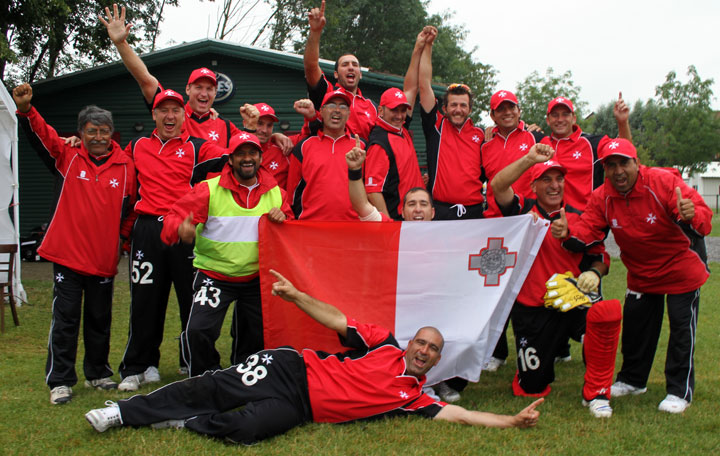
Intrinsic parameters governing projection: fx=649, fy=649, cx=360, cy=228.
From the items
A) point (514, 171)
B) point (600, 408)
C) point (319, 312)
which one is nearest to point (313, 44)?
point (514, 171)

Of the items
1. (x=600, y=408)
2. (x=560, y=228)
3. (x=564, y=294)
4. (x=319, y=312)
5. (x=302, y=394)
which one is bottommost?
(x=600, y=408)

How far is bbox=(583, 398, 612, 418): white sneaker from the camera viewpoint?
4.72 metres

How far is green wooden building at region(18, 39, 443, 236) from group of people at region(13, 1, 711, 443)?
1057 centimetres

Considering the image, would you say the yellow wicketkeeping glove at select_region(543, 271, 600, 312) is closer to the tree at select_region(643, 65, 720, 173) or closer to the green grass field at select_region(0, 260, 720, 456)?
the green grass field at select_region(0, 260, 720, 456)

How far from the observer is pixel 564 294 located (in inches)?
194

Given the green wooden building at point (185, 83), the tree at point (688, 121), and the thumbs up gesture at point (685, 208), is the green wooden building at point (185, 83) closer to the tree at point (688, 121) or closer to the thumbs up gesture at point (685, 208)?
the thumbs up gesture at point (685, 208)

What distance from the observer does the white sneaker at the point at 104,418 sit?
4132mm

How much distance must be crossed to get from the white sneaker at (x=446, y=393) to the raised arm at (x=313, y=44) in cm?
318

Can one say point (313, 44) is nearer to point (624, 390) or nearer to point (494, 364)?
point (494, 364)

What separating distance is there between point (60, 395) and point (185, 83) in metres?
13.6

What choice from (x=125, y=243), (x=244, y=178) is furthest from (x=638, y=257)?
(x=125, y=243)

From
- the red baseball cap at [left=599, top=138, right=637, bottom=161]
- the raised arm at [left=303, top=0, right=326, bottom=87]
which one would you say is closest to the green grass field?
the red baseball cap at [left=599, top=138, right=637, bottom=161]

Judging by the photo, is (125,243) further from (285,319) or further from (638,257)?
(638,257)

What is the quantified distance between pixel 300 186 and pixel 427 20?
38368 mm
